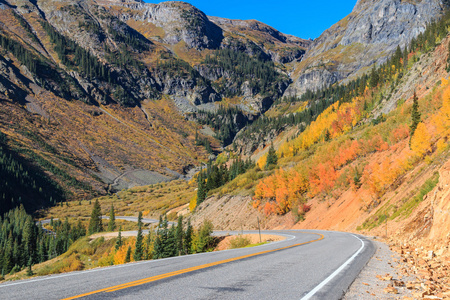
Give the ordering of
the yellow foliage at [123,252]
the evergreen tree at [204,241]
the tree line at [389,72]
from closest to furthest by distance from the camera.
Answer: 1. the evergreen tree at [204,241]
2. the yellow foliage at [123,252]
3. the tree line at [389,72]

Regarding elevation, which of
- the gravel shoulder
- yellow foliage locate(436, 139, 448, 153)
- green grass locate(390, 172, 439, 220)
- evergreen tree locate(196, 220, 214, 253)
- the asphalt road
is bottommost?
evergreen tree locate(196, 220, 214, 253)

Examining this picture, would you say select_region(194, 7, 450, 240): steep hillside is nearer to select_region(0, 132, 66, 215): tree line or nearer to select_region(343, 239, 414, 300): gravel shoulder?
select_region(343, 239, 414, 300): gravel shoulder

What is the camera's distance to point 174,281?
673 centimetres

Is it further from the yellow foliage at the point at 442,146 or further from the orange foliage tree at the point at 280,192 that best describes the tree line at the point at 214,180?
the yellow foliage at the point at 442,146

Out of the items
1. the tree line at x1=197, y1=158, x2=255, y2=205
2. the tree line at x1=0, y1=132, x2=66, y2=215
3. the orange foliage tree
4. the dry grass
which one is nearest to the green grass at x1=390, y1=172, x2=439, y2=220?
the orange foliage tree

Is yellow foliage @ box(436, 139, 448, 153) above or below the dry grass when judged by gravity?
above

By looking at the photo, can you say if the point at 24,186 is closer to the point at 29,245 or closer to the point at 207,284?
the point at 29,245

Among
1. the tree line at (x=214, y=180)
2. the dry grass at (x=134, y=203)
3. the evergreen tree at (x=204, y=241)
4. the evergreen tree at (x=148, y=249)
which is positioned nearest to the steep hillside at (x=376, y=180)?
the tree line at (x=214, y=180)

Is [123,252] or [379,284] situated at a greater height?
[379,284]

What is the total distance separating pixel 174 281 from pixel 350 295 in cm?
414

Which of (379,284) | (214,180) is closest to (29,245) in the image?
(214,180)

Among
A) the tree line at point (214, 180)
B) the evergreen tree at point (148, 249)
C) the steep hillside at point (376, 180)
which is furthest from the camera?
the tree line at point (214, 180)

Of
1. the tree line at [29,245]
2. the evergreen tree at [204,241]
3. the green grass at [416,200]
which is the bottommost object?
the tree line at [29,245]

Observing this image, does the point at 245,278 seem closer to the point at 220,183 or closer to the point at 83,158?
the point at 220,183
